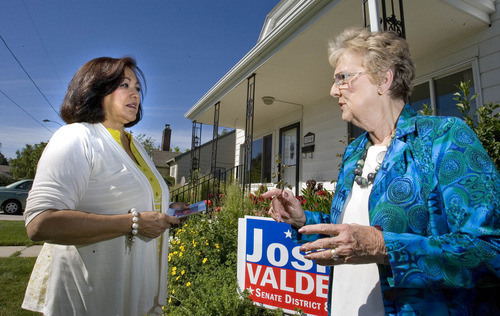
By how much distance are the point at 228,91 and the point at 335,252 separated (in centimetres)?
659

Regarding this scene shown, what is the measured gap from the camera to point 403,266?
892 mm

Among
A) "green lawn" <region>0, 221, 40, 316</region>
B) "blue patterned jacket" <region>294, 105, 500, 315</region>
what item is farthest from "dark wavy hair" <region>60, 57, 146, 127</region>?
"green lawn" <region>0, 221, 40, 316</region>

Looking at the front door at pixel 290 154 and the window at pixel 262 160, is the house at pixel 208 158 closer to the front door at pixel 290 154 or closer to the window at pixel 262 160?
the window at pixel 262 160

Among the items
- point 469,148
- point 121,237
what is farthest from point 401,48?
point 121,237

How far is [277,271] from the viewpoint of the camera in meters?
2.72

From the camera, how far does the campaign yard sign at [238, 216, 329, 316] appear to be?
8.30 ft

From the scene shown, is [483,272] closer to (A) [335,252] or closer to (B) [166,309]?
(A) [335,252]

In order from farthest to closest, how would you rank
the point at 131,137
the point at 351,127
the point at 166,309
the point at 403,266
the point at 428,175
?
the point at 351,127
the point at 166,309
the point at 131,137
the point at 428,175
the point at 403,266

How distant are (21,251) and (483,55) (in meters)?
8.72

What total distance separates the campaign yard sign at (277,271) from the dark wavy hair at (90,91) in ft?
6.02

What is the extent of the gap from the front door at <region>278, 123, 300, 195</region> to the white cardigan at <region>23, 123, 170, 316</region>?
651 centimetres

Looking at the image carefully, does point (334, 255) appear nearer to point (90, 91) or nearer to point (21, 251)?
point (90, 91)

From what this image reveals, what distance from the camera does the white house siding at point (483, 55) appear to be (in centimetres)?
376

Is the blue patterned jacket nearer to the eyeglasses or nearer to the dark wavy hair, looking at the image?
the eyeglasses
